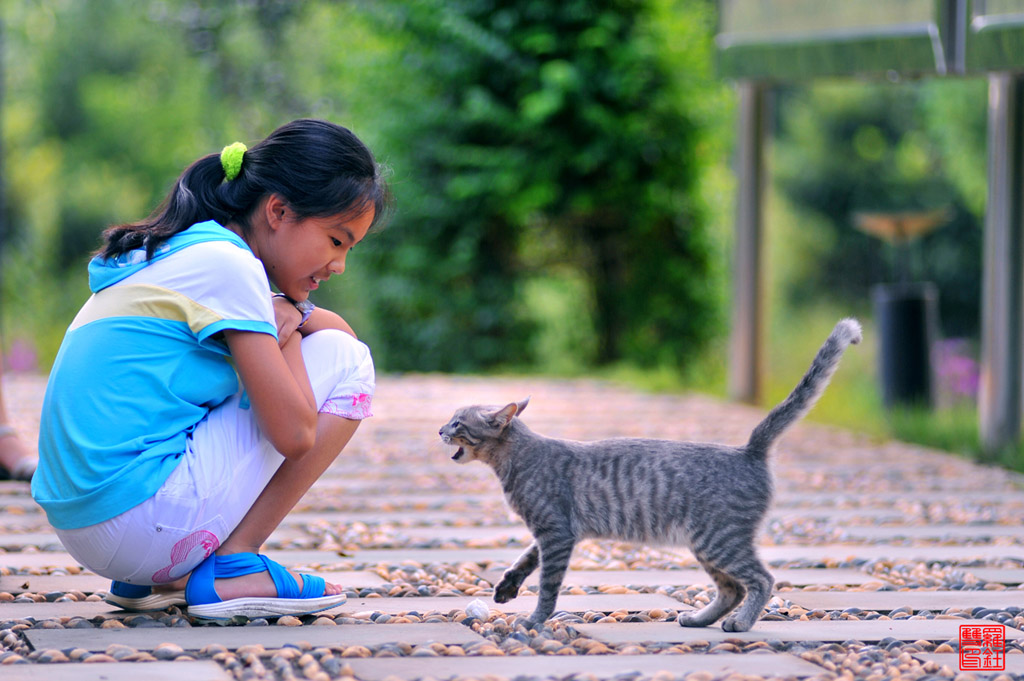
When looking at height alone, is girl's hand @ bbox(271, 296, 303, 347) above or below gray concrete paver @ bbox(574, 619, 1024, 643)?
above

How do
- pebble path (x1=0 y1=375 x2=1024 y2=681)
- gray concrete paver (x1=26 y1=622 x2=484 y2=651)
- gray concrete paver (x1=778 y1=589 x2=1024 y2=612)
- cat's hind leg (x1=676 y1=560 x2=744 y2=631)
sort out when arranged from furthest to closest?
gray concrete paver (x1=778 y1=589 x2=1024 y2=612) → cat's hind leg (x1=676 y1=560 x2=744 y2=631) → gray concrete paver (x1=26 y1=622 x2=484 y2=651) → pebble path (x1=0 y1=375 x2=1024 y2=681)

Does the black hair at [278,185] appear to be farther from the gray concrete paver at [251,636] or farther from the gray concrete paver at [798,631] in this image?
the gray concrete paver at [798,631]

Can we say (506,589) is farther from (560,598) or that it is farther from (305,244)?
(305,244)

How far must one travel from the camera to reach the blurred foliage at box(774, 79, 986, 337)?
40.2 feet

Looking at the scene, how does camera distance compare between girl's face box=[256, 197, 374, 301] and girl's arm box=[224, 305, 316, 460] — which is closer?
girl's arm box=[224, 305, 316, 460]

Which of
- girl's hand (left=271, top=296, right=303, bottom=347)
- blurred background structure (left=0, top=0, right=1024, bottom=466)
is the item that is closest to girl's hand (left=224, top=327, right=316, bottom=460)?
girl's hand (left=271, top=296, right=303, bottom=347)

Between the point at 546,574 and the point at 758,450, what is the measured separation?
0.50m

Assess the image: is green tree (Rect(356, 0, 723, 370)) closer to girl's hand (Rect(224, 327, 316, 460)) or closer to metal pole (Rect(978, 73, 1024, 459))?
metal pole (Rect(978, 73, 1024, 459))

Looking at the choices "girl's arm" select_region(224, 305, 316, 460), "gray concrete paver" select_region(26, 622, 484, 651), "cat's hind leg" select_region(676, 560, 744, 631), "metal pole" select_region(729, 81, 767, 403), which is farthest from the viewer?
"metal pole" select_region(729, 81, 767, 403)

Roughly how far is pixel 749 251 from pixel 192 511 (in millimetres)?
5492

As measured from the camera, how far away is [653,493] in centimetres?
228

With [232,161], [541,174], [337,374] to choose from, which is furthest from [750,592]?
[541,174]

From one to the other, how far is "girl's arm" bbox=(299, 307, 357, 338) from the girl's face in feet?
0.32

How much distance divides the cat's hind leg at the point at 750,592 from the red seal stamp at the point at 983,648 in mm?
371
